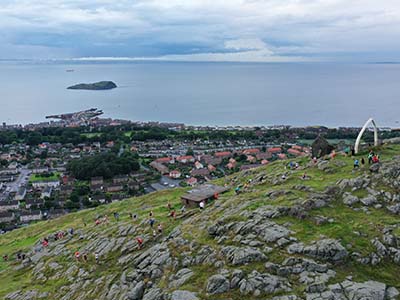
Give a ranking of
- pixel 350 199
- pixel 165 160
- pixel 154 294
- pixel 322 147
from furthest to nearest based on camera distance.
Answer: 1. pixel 165 160
2. pixel 322 147
3. pixel 350 199
4. pixel 154 294

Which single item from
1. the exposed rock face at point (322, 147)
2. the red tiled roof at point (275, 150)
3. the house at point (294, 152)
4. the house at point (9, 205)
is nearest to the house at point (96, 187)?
the house at point (9, 205)

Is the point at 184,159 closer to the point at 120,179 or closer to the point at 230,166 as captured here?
the point at 230,166

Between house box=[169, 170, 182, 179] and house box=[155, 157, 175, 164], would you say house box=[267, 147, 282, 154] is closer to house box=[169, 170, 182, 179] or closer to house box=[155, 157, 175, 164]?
house box=[155, 157, 175, 164]

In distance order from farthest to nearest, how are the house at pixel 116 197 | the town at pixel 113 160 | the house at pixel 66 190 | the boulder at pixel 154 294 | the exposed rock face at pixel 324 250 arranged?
1. the house at pixel 66 190
2. the town at pixel 113 160
3. the house at pixel 116 197
4. the boulder at pixel 154 294
5. the exposed rock face at pixel 324 250

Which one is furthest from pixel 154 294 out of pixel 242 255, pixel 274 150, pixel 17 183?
pixel 274 150

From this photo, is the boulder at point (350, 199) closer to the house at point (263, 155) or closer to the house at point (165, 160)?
the house at point (165, 160)

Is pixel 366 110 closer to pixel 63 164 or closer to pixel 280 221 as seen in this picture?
pixel 63 164

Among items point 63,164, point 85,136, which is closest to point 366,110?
point 85,136
